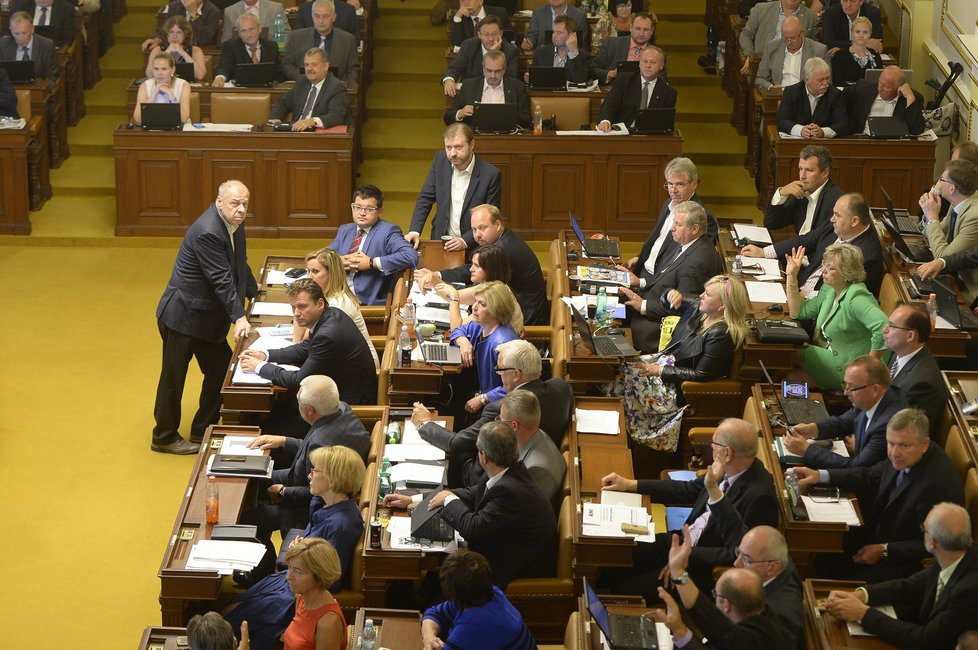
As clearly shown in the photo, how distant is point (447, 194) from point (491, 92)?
6.44 ft

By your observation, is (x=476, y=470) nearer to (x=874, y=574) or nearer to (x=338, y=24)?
(x=874, y=574)

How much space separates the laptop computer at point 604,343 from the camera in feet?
24.5

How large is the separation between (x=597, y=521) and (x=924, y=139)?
6052 millimetres

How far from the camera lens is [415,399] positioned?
24.3ft

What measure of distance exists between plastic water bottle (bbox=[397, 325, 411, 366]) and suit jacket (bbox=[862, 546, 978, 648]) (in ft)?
9.49

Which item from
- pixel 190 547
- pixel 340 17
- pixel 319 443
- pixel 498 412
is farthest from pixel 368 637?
pixel 340 17

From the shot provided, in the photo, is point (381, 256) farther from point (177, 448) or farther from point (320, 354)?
point (177, 448)

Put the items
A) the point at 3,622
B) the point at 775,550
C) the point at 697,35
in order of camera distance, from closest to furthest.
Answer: the point at 775,550 < the point at 3,622 < the point at 697,35

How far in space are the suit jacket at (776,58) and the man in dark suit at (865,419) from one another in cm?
579

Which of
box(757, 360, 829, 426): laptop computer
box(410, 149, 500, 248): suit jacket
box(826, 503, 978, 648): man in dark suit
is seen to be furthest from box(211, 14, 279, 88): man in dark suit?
box(826, 503, 978, 648): man in dark suit

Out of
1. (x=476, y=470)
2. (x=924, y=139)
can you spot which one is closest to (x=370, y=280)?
(x=476, y=470)

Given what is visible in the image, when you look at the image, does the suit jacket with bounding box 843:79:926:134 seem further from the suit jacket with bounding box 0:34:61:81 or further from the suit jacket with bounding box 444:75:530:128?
the suit jacket with bounding box 0:34:61:81

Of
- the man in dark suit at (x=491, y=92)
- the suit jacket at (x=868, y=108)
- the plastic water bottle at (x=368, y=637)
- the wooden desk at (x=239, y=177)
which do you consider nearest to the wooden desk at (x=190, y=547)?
the plastic water bottle at (x=368, y=637)

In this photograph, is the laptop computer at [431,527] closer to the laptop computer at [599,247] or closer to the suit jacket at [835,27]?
the laptop computer at [599,247]
